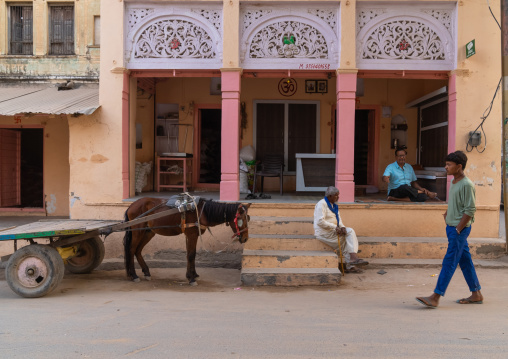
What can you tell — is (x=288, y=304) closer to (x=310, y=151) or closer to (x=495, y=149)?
(x=495, y=149)

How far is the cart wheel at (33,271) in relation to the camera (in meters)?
5.63

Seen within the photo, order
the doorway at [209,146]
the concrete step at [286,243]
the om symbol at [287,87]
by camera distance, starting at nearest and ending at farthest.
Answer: the concrete step at [286,243]
the om symbol at [287,87]
the doorway at [209,146]

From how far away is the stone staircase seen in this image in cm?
635

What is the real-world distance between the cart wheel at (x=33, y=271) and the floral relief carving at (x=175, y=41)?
4.34m

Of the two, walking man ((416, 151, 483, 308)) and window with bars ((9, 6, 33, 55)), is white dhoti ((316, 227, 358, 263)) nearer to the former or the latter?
walking man ((416, 151, 483, 308))

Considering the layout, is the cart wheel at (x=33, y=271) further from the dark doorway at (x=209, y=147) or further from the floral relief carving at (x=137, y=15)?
the dark doorway at (x=209, y=147)

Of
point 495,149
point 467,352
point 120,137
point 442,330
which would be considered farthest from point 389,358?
point 120,137

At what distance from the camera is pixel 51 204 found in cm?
1128

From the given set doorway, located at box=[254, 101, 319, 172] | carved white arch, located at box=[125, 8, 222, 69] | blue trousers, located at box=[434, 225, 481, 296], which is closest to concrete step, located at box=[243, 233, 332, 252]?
blue trousers, located at box=[434, 225, 481, 296]

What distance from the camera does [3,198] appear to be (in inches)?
453

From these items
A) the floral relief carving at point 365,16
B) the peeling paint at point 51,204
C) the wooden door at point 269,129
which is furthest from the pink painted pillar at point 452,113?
the peeling paint at point 51,204

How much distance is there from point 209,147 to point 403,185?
5192 mm

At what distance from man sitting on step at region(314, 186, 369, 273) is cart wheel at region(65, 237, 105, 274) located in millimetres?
3579

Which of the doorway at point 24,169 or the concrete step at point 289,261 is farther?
the doorway at point 24,169
